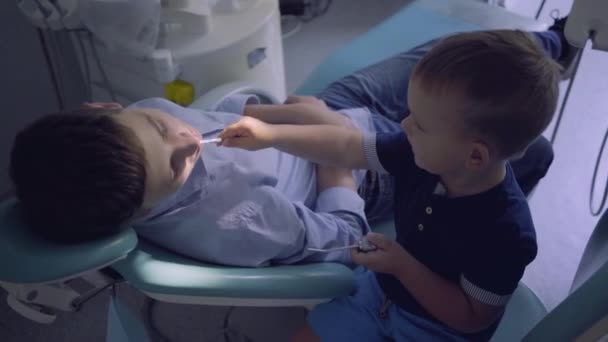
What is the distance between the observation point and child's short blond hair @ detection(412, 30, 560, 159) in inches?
26.9

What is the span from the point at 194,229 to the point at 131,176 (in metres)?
0.18

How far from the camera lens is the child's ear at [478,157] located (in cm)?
71

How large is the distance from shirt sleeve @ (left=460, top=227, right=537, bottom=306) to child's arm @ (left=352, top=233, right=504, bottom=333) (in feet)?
0.08

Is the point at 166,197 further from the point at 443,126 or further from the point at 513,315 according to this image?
the point at 513,315

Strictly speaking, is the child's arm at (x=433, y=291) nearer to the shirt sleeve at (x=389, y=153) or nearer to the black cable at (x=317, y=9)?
the shirt sleeve at (x=389, y=153)

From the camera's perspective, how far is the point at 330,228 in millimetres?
968

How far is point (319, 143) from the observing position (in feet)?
3.17

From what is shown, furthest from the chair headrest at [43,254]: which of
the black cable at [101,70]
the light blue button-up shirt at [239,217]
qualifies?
the black cable at [101,70]

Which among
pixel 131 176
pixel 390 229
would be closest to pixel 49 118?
pixel 131 176

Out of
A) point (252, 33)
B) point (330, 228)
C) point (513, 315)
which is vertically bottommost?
point (513, 315)

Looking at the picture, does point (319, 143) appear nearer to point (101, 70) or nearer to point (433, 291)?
point (433, 291)

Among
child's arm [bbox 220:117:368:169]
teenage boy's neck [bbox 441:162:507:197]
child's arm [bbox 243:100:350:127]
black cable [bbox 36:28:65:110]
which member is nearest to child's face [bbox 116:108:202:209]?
child's arm [bbox 220:117:368:169]

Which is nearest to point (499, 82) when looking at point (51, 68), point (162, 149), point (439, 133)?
point (439, 133)

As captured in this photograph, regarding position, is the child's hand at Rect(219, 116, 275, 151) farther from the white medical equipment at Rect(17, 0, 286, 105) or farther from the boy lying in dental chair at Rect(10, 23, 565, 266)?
the white medical equipment at Rect(17, 0, 286, 105)
